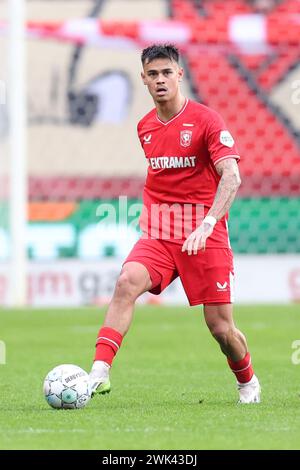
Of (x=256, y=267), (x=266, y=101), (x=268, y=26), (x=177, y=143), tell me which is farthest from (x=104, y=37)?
(x=177, y=143)

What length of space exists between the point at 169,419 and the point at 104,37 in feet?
36.6

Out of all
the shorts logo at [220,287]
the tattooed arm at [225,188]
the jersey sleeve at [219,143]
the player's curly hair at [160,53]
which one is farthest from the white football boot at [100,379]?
the player's curly hair at [160,53]

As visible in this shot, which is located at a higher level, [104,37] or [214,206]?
[104,37]

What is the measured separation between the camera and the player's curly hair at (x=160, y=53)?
7441mm

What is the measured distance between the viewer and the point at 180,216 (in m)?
7.59

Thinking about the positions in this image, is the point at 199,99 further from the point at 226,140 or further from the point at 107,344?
the point at 107,344

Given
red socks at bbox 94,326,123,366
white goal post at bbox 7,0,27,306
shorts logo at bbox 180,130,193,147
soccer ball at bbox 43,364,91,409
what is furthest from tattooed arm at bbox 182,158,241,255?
white goal post at bbox 7,0,27,306

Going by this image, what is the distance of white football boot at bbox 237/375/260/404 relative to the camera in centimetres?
758

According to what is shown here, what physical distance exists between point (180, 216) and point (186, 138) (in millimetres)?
473

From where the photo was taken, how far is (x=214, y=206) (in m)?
7.20

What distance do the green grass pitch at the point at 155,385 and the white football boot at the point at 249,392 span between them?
3.6 inches

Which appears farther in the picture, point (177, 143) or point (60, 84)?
point (60, 84)

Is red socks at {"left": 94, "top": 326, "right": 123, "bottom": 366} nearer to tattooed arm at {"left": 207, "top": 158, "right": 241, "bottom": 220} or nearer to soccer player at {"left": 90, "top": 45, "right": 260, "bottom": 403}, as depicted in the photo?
soccer player at {"left": 90, "top": 45, "right": 260, "bottom": 403}
